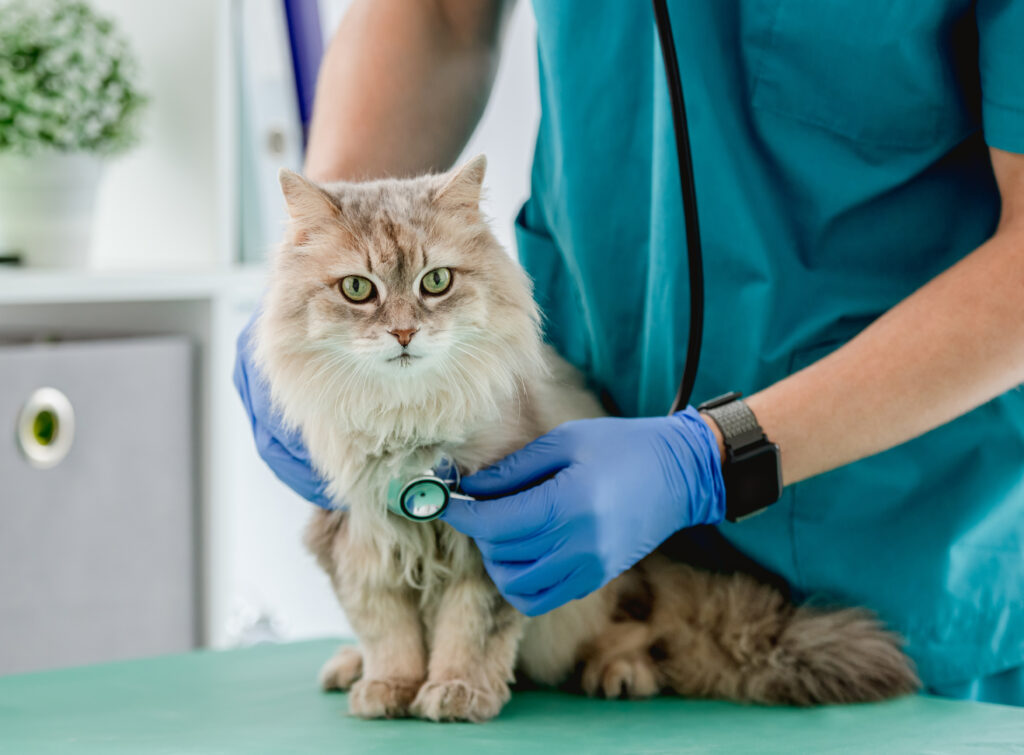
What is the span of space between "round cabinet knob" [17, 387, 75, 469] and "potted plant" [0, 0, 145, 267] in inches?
11.4

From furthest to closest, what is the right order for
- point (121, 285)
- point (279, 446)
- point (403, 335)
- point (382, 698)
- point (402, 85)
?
point (121, 285) → point (402, 85) → point (279, 446) → point (382, 698) → point (403, 335)

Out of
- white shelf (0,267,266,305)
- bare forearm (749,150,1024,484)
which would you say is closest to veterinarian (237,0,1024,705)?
bare forearm (749,150,1024,484)

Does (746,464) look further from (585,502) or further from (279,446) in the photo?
(279,446)

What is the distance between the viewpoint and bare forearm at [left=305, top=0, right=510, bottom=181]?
1363 millimetres

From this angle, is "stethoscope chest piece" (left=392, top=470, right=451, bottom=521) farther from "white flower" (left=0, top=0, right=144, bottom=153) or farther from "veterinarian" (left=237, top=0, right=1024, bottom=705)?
"white flower" (left=0, top=0, right=144, bottom=153)

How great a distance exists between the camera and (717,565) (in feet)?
4.09

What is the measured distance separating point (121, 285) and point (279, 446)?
3.03 ft

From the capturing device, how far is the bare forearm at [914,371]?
0.98 metres

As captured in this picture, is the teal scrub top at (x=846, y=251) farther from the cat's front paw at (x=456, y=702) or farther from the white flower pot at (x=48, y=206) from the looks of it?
the white flower pot at (x=48, y=206)

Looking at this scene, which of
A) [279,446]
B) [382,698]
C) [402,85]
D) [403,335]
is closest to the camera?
[403,335]

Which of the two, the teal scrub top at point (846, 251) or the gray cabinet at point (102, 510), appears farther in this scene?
the gray cabinet at point (102, 510)

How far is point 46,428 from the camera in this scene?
1.93m

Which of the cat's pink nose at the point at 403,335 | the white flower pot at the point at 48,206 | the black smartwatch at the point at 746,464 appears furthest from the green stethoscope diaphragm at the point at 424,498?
the white flower pot at the point at 48,206

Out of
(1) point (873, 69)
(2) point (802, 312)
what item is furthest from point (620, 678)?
(1) point (873, 69)
